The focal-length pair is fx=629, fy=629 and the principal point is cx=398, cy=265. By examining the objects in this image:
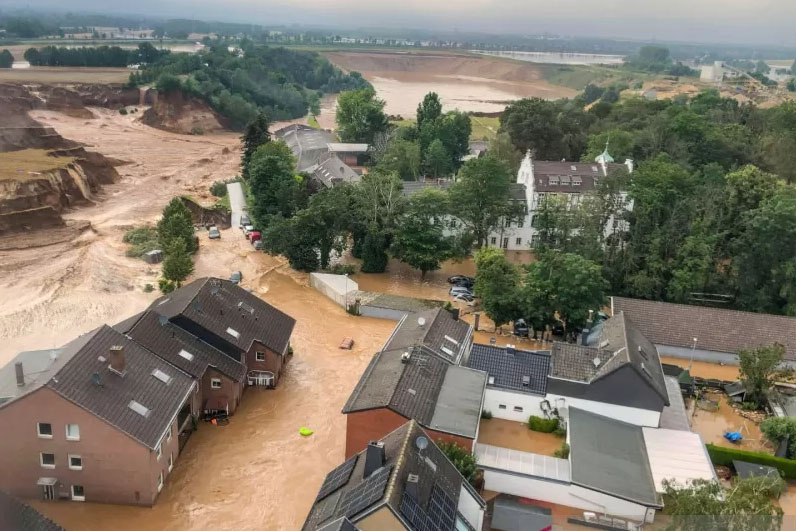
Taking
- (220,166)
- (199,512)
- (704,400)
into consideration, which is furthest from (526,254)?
(220,166)

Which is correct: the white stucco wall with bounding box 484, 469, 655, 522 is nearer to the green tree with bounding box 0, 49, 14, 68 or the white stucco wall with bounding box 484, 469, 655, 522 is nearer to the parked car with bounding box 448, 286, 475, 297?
the parked car with bounding box 448, 286, 475, 297

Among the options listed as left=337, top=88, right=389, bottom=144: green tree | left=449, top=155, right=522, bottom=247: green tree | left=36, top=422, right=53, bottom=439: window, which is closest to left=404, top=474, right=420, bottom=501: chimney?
left=36, top=422, right=53, bottom=439: window

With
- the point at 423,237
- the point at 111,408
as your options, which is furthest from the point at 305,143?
the point at 111,408

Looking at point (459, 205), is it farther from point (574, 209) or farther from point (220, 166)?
point (220, 166)

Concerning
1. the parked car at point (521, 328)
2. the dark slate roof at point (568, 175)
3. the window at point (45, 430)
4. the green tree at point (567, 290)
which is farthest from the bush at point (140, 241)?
the dark slate roof at point (568, 175)

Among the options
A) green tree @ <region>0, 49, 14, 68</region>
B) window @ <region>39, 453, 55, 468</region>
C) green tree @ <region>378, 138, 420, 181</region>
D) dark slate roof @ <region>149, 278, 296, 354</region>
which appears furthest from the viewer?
green tree @ <region>0, 49, 14, 68</region>

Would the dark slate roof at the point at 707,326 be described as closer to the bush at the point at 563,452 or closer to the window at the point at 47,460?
the bush at the point at 563,452
